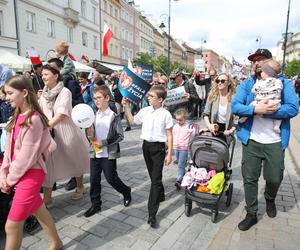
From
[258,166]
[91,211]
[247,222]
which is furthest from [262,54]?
[91,211]

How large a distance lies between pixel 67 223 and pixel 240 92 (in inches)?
104

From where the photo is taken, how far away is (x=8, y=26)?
19.7 m

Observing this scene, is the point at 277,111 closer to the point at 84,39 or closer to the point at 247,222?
the point at 247,222

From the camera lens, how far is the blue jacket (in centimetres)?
299

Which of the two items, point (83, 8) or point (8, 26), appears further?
point (83, 8)

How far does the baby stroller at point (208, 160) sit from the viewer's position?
3.42m

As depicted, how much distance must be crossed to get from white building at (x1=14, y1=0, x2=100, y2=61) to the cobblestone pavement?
20644 mm

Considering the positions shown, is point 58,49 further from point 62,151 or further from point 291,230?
point 291,230

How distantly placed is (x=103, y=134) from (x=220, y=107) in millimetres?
1759

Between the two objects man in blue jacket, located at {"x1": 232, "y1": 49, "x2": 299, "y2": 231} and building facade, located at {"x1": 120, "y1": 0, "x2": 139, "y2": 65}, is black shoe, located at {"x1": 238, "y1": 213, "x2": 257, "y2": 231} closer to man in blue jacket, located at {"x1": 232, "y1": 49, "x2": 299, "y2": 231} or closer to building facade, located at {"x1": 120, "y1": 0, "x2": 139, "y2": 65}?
man in blue jacket, located at {"x1": 232, "y1": 49, "x2": 299, "y2": 231}

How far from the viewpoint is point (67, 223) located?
3383 mm

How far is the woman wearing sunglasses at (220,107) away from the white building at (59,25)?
2074 cm

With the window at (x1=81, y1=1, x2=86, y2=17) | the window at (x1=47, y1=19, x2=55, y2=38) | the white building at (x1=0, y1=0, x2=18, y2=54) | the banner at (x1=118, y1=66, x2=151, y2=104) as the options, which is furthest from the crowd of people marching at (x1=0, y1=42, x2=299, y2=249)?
the window at (x1=81, y1=1, x2=86, y2=17)

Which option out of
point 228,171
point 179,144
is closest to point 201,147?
point 228,171
